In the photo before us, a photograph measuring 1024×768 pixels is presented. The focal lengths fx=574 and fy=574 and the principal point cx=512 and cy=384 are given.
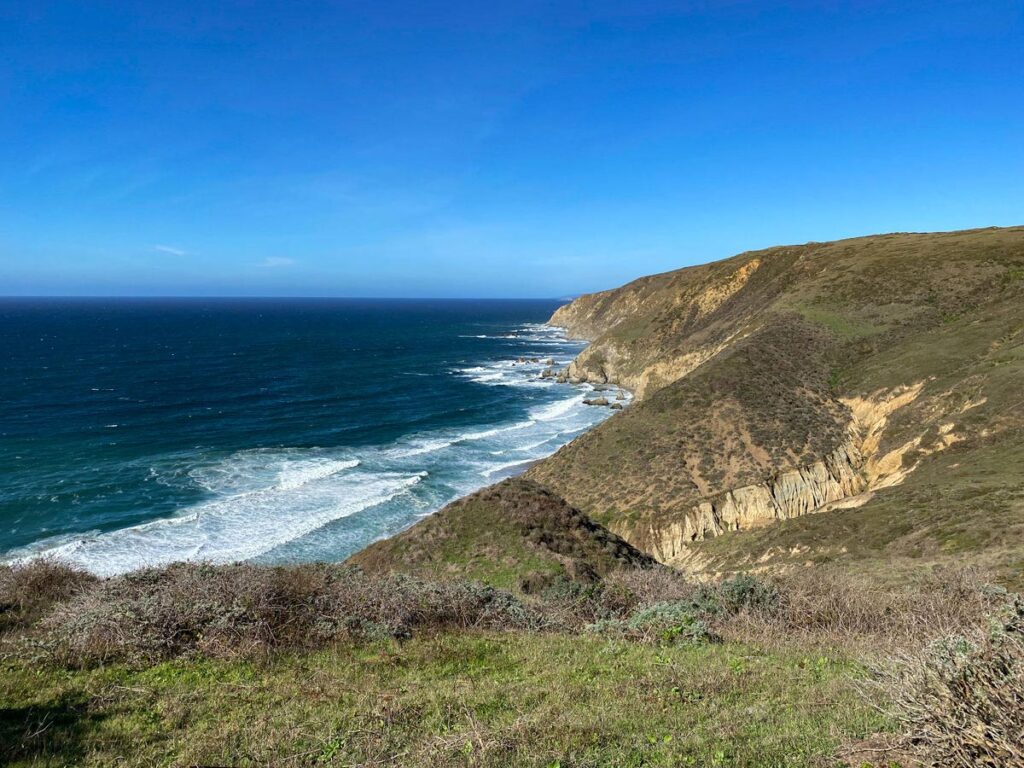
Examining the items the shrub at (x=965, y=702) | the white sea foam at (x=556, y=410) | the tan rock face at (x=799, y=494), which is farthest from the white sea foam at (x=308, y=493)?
the shrub at (x=965, y=702)

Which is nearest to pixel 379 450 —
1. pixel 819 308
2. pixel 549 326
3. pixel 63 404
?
pixel 63 404

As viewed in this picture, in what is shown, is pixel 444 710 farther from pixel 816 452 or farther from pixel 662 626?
pixel 816 452

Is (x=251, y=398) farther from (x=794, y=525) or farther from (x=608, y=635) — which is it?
(x=608, y=635)

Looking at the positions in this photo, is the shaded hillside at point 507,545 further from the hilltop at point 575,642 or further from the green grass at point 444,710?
the green grass at point 444,710

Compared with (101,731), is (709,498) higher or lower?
lower

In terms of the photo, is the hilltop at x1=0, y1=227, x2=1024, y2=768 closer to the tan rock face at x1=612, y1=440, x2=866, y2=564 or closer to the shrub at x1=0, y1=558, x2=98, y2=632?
the shrub at x1=0, y1=558, x2=98, y2=632

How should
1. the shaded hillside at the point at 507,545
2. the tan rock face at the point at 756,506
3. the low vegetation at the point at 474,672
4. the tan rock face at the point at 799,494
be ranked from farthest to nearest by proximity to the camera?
the tan rock face at the point at 756,506 < the tan rock face at the point at 799,494 < the shaded hillside at the point at 507,545 < the low vegetation at the point at 474,672
